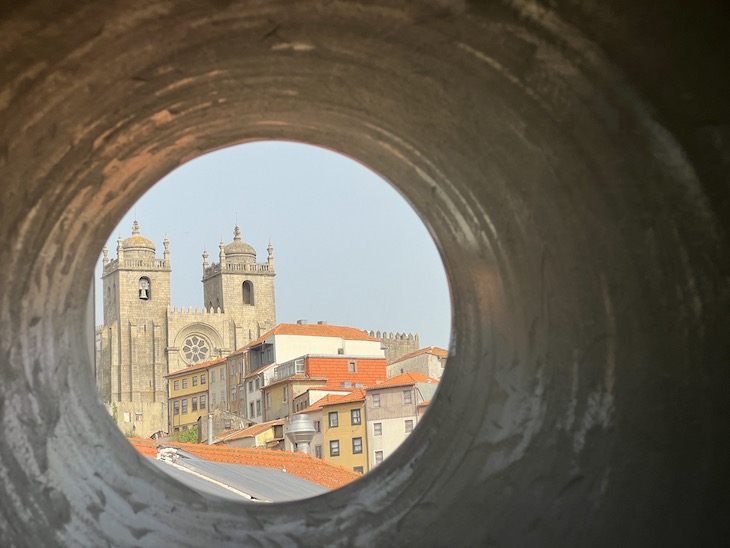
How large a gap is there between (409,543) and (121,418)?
3820 inches

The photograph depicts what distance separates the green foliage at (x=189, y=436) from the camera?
279 ft

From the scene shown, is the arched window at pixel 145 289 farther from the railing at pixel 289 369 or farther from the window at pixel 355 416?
the window at pixel 355 416

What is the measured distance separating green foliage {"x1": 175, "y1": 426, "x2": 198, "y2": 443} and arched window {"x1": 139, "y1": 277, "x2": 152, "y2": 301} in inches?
1001

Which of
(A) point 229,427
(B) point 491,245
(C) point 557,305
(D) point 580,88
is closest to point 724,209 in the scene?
(D) point 580,88

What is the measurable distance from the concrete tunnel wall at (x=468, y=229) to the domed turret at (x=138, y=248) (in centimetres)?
11068

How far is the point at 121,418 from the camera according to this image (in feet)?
320

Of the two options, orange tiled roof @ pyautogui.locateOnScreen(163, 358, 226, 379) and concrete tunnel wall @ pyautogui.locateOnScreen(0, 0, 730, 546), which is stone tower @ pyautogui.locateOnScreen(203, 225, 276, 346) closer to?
orange tiled roof @ pyautogui.locateOnScreen(163, 358, 226, 379)

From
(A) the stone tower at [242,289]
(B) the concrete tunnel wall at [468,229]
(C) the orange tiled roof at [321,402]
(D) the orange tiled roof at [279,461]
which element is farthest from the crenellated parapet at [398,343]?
(B) the concrete tunnel wall at [468,229]

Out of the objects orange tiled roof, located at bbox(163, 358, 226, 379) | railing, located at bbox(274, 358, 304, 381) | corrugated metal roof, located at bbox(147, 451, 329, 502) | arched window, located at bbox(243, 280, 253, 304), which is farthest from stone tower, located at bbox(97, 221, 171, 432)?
corrugated metal roof, located at bbox(147, 451, 329, 502)

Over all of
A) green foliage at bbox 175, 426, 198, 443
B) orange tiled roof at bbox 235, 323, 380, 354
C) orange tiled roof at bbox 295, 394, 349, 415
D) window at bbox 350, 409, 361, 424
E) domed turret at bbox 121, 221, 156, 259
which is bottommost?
green foliage at bbox 175, 426, 198, 443

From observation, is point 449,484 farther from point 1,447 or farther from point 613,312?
point 1,447

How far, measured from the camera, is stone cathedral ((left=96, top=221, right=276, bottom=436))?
102188mm

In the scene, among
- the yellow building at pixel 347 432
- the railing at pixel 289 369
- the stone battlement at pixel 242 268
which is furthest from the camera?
the stone battlement at pixel 242 268

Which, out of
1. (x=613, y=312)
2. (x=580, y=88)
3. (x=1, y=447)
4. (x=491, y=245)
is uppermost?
(x=580, y=88)
